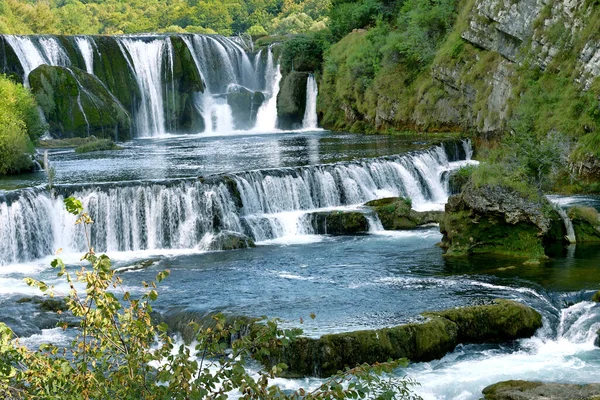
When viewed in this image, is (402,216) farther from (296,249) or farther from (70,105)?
(70,105)

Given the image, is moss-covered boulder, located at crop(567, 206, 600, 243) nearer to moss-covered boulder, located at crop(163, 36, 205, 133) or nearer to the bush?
the bush

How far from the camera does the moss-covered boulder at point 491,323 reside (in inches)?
578

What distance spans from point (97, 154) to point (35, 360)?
30.6m

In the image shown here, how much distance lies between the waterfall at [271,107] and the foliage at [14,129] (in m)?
17.6

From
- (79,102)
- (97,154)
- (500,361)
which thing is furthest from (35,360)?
(79,102)

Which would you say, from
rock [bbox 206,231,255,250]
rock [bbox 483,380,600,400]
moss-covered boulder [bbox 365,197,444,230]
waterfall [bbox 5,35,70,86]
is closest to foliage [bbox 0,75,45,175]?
waterfall [bbox 5,35,70,86]

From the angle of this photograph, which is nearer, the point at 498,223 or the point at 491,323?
the point at 491,323

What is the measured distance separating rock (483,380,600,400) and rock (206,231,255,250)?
11712mm

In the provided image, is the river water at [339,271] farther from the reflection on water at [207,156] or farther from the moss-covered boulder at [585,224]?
the moss-covered boulder at [585,224]

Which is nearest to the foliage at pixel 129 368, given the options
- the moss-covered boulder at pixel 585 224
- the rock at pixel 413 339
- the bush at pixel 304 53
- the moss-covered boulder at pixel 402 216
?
the rock at pixel 413 339

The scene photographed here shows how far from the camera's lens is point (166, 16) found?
92875 mm

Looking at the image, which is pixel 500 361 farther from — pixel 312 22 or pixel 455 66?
pixel 312 22

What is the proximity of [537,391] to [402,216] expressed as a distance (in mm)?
13378

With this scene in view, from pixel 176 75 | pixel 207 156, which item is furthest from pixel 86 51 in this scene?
pixel 207 156
